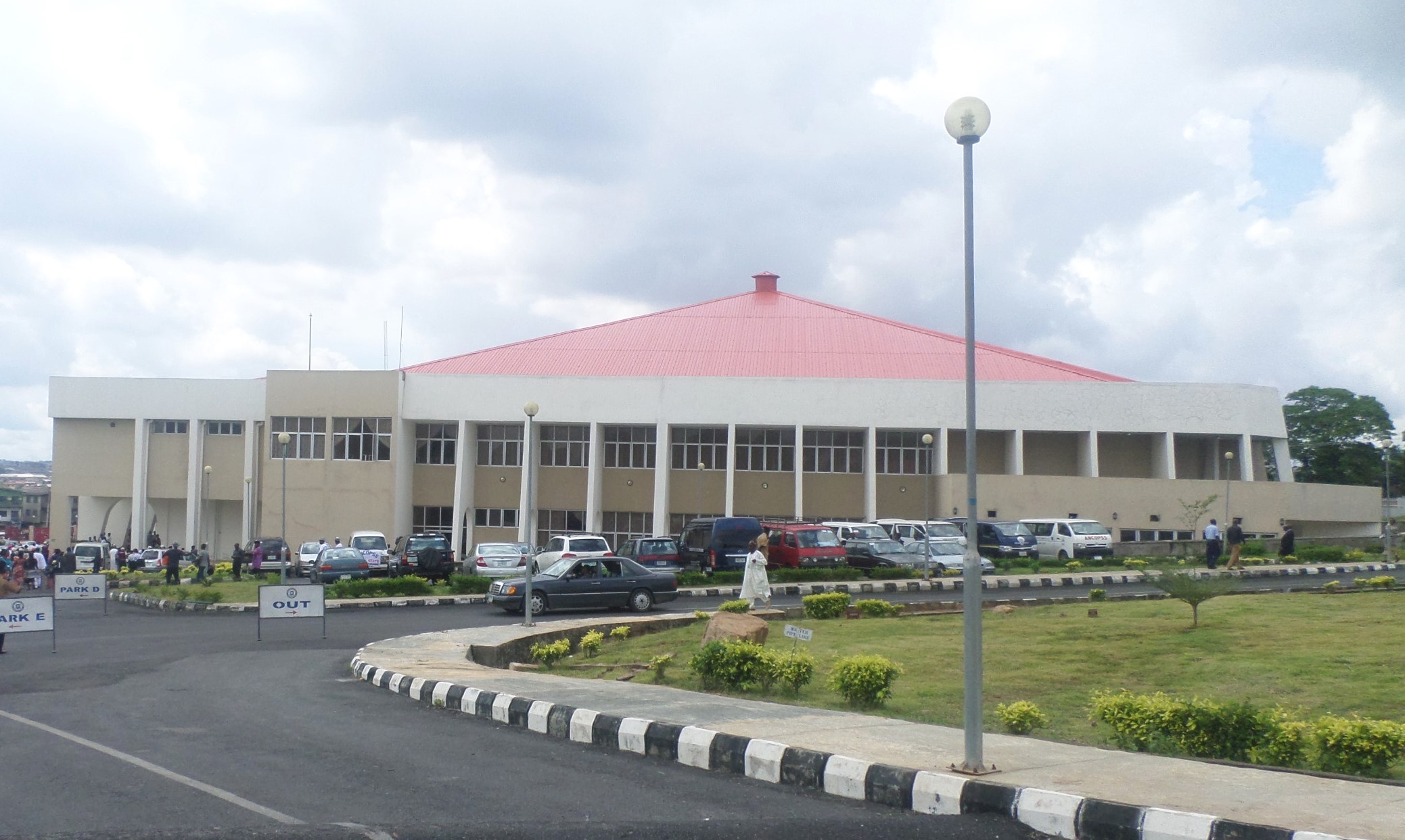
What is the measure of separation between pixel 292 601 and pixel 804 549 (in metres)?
17.1

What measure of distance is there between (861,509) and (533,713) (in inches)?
1584

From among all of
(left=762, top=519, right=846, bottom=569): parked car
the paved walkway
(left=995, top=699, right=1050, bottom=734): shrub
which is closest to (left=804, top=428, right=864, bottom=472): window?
(left=762, top=519, right=846, bottom=569): parked car

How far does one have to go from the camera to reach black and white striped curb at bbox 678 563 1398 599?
2933 cm

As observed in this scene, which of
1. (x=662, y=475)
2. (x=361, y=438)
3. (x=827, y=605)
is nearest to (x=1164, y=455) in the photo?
(x=662, y=475)

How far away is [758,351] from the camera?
5222 cm

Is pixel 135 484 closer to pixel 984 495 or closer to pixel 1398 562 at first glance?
pixel 984 495

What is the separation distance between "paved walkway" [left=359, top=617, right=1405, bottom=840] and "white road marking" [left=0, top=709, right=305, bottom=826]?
3227 mm

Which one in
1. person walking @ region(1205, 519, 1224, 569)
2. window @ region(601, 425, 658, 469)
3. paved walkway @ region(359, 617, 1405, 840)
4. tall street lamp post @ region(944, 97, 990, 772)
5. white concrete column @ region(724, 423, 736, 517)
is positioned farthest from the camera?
window @ region(601, 425, 658, 469)

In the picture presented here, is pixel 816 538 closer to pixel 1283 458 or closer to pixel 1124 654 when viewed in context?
pixel 1124 654

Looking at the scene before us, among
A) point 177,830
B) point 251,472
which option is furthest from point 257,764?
point 251,472

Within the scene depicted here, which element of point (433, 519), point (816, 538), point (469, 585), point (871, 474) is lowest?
point (469, 585)

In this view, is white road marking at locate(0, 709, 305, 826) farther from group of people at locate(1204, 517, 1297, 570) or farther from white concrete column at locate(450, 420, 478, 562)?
white concrete column at locate(450, 420, 478, 562)

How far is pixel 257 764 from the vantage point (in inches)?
316

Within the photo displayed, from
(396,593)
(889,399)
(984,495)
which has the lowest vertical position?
(396,593)
